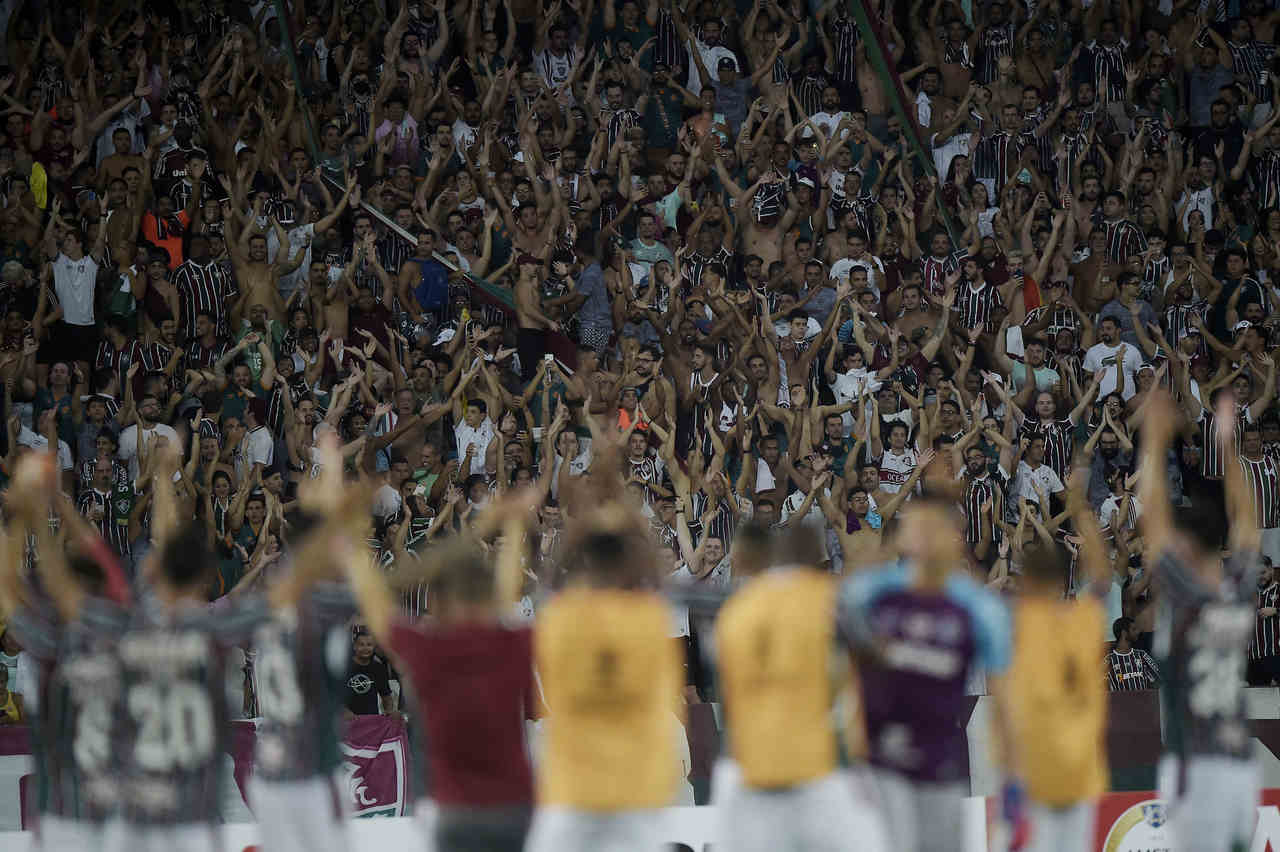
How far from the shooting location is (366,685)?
12.3 metres

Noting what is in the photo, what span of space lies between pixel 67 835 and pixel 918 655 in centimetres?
359

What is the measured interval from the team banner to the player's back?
3698 millimetres

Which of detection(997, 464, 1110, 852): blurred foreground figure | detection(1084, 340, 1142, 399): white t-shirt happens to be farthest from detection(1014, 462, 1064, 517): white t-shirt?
detection(997, 464, 1110, 852): blurred foreground figure

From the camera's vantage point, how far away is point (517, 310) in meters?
15.9

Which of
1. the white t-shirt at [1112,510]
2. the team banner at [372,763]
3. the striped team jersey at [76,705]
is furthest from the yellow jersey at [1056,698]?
the white t-shirt at [1112,510]

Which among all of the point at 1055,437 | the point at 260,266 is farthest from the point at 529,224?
the point at 1055,437

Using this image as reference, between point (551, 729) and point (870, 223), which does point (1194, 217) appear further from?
point (551, 729)

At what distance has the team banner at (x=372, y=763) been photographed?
11203 mm

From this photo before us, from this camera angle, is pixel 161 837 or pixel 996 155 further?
pixel 996 155

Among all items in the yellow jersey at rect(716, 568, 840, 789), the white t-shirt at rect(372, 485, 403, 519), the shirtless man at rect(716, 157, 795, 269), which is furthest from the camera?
the shirtless man at rect(716, 157, 795, 269)

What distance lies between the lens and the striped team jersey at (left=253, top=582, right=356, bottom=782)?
8.31m

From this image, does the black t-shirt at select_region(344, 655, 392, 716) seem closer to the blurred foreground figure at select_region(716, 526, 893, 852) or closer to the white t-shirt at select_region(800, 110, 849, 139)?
the blurred foreground figure at select_region(716, 526, 893, 852)

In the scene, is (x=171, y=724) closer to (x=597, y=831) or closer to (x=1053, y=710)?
(x=597, y=831)

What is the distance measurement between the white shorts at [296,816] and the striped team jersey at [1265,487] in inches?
337
